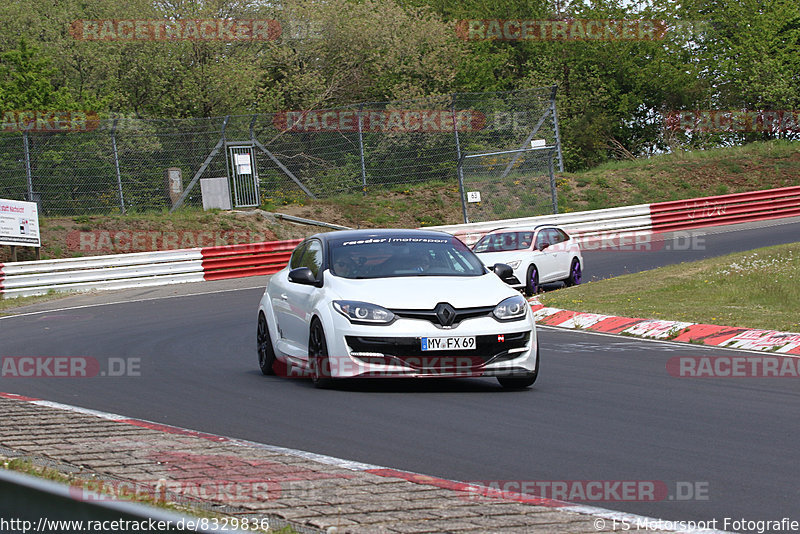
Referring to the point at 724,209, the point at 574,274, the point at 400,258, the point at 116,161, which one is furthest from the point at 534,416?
the point at 724,209

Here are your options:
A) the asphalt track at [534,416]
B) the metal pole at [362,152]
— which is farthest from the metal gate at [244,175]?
the asphalt track at [534,416]

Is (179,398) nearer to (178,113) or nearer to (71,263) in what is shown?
(71,263)

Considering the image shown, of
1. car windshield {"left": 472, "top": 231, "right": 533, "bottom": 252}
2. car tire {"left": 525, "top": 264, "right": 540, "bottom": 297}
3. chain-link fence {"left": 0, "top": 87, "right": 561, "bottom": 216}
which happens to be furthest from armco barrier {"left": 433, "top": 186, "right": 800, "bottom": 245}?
car tire {"left": 525, "top": 264, "right": 540, "bottom": 297}

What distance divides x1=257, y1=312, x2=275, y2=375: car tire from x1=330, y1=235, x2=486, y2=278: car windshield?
51.5 inches

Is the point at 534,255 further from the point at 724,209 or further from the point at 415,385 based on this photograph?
the point at 724,209

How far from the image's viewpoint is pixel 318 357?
955cm

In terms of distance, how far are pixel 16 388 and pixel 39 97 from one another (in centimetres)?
3347

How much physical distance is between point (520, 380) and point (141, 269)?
18287 millimetres

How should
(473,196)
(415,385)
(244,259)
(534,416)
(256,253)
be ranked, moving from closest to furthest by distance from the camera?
(534,416) < (415,385) < (244,259) < (256,253) < (473,196)

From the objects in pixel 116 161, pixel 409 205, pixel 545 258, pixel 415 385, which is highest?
pixel 116 161

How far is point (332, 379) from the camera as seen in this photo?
31.1ft

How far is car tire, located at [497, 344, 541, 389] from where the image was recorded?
955 cm

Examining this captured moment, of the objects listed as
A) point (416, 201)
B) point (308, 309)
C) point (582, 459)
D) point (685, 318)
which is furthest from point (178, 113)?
point (582, 459)

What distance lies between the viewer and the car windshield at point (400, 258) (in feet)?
33.1
